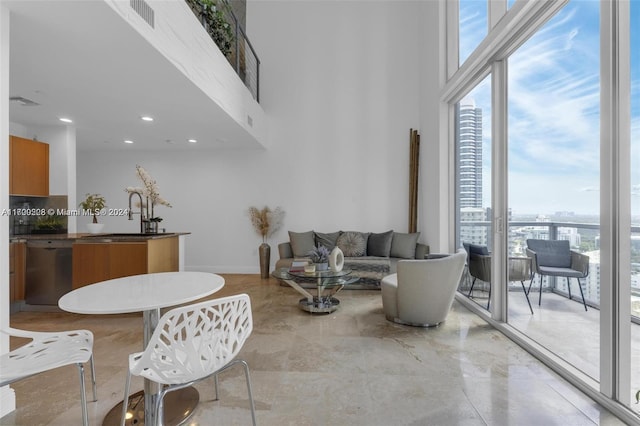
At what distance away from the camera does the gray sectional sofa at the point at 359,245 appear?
5582mm

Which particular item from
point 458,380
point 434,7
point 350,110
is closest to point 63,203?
point 350,110

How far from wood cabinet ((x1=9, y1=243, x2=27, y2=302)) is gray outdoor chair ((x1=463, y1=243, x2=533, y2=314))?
545cm

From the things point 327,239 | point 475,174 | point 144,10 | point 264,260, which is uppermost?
point 144,10

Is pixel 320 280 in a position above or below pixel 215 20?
below

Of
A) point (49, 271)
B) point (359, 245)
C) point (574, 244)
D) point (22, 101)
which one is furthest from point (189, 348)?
point (359, 245)

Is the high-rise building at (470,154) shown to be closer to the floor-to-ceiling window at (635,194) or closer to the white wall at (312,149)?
the white wall at (312,149)

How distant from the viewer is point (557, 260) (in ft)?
8.71

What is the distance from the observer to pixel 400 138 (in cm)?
626

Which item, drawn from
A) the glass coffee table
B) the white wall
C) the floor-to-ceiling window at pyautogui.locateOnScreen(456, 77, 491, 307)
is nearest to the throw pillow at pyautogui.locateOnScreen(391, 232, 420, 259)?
the white wall

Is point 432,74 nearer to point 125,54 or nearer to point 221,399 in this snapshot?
point 125,54

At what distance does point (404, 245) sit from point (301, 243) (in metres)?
1.79

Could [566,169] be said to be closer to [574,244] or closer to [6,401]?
[574,244]

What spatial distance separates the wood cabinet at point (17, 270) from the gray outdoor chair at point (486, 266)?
5.45 meters

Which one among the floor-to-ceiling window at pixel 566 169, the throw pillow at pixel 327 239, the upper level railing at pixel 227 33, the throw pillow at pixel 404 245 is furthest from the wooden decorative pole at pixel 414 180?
the upper level railing at pixel 227 33
